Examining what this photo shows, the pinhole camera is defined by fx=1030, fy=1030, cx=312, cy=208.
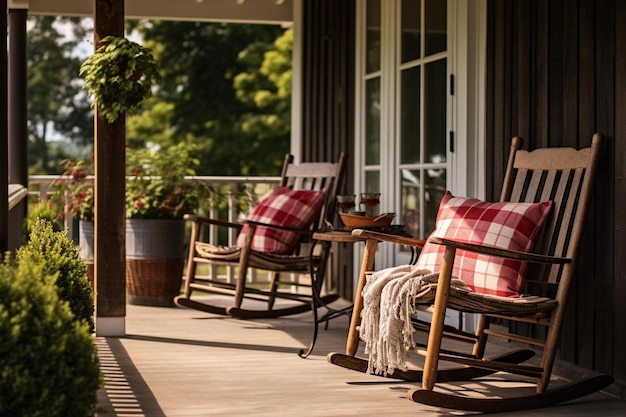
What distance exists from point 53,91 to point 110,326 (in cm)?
1678

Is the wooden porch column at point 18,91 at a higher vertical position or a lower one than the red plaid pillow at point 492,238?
higher

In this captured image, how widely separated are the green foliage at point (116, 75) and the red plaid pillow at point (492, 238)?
172 centimetres

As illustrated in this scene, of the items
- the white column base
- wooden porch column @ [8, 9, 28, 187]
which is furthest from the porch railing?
the white column base

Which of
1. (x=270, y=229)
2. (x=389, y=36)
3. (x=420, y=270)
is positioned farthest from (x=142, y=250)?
(x=420, y=270)

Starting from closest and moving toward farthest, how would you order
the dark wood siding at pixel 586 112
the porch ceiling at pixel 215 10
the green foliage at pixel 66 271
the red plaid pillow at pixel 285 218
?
1. the green foliage at pixel 66 271
2. the dark wood siding at pixel 586 112
3. the red plaid pillow at pixel 285 218
4. the porch ceiling at pixel 215 10

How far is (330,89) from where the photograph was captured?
731cm

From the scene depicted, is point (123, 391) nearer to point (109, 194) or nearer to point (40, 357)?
point (109, 194)

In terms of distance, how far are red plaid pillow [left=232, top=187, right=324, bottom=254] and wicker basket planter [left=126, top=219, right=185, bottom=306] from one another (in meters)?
0.69

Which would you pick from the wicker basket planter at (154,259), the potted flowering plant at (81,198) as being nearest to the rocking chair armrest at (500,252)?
the wicker basket planter at (154,259)

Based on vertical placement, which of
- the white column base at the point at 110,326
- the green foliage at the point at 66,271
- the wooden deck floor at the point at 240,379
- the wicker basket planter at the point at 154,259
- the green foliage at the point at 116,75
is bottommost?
the wooden deck floor at the point at 240,379

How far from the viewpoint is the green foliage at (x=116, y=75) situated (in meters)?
5.02

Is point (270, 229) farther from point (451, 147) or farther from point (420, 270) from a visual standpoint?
point (420, 270)

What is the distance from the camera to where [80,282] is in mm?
3369

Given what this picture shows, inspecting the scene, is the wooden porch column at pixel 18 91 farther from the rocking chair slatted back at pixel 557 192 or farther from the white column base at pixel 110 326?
the rocking chair slatted back at pixel 557 192
